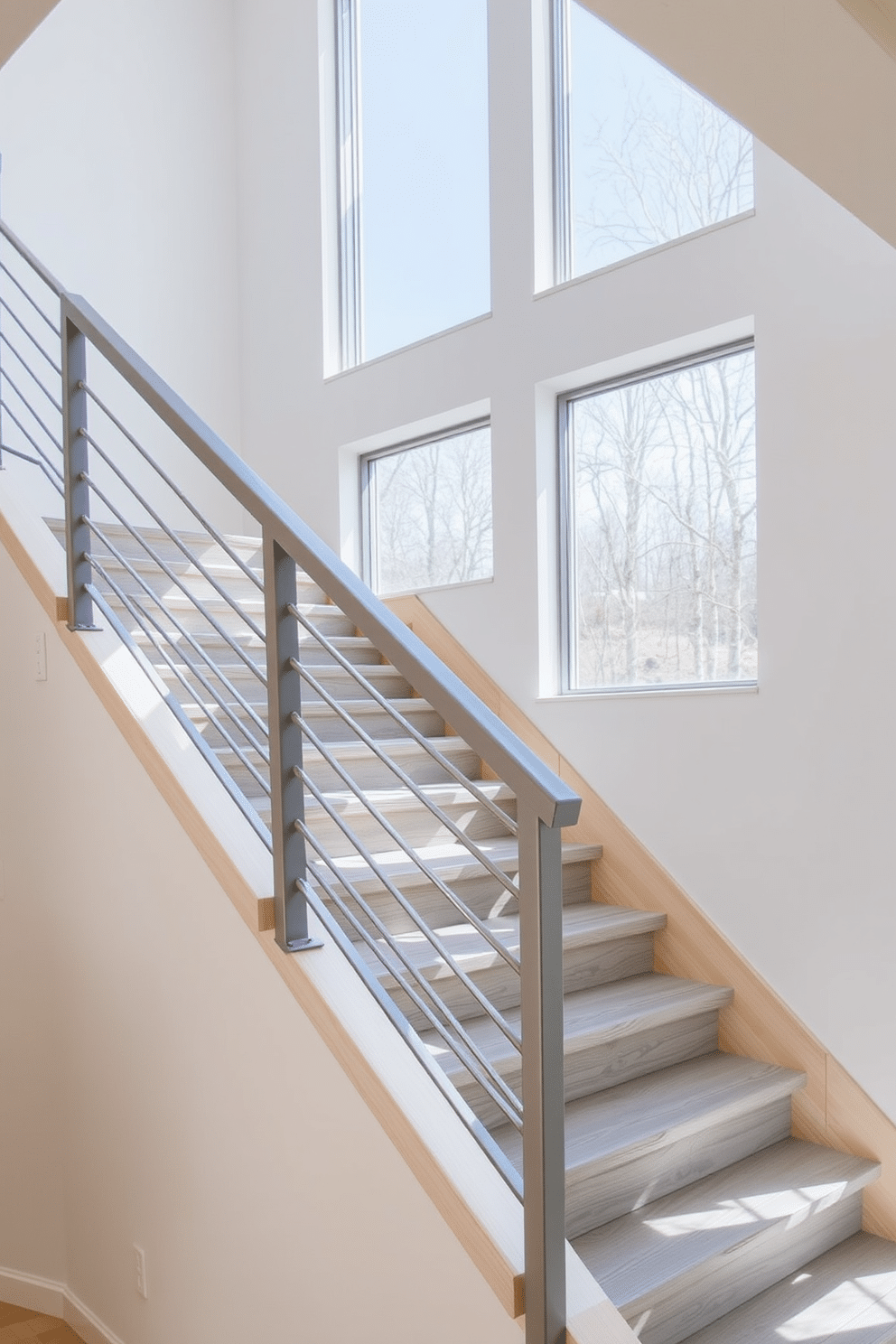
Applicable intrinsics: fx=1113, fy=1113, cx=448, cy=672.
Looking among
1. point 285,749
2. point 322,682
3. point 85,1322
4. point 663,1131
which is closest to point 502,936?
point 663,1131

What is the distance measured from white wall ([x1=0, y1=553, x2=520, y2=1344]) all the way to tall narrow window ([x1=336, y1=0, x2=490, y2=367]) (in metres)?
2.13

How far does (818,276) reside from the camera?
2.83m

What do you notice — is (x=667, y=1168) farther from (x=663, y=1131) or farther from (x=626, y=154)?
(x=626, y=154)

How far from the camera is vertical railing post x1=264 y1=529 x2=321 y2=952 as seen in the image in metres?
1.97

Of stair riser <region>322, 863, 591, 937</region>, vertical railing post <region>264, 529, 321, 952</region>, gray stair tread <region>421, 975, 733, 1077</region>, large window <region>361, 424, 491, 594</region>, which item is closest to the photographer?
vertical railing post <region>264, 529, 321, 952</region>

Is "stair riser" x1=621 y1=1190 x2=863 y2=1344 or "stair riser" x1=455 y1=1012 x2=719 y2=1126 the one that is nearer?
"stair riser" x1=621 y1=1190 x2=863 y2=1344

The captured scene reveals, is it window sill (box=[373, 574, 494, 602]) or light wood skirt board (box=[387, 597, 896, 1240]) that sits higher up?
window sill (box=[373, 574, 494, 602])

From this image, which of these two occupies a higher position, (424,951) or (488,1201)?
(424,951)

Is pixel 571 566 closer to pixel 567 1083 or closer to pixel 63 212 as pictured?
pixel 567 1083

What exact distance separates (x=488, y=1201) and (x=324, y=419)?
354 centimetres

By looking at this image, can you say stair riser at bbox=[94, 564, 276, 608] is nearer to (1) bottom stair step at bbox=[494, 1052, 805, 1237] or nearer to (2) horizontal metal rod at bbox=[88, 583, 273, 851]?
(2) horizontal metal rod at bbox=[88, 583, 273, 851]

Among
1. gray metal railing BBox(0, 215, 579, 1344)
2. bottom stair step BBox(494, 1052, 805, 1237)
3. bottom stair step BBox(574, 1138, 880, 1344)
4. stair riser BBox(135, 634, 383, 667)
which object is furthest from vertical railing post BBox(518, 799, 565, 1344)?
stair riser BBox(135, 634, 383, 667)

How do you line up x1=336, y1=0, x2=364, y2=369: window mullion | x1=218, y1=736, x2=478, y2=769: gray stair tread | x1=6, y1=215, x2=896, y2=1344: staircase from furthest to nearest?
x1=336, y1=0, x2=364, y2=369: window mullion → x1=218, y1=736, x2=478, y2=769: gray stair tread → x1=6, y1=215, x2=896, y2=1344: staircase

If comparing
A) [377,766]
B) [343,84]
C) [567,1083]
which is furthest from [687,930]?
[343,84]
